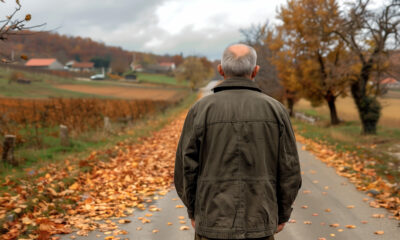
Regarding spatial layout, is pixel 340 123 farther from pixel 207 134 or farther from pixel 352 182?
pixel 207 134

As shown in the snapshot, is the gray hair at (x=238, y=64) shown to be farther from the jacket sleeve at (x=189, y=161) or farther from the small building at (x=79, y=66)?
the small building at (x=79, y=66)

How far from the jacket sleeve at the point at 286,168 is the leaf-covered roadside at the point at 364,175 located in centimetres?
409

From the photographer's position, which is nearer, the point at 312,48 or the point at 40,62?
the point at 312,48

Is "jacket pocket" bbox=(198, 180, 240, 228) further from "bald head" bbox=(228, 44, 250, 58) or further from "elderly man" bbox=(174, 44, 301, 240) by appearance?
"bald head" bbox=(228, 44, 250, 58)

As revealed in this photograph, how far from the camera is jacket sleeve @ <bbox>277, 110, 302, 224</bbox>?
2760mm

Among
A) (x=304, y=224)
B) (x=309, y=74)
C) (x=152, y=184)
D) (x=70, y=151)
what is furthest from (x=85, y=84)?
(x=304, y=224)

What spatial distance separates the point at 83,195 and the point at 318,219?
4.36m

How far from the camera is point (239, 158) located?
2.65 meters

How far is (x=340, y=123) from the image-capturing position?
2656 centimetres

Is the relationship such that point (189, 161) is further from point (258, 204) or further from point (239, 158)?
point (258, 204)

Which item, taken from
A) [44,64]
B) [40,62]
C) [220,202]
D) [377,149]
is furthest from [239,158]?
[40,62]

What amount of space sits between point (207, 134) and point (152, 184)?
241 inches

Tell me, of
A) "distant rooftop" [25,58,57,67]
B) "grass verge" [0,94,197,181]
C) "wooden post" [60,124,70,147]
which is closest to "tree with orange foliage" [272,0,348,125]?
"grass verge" [0,94,197,181]

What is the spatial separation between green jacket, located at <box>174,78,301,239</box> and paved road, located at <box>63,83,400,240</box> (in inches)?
111
